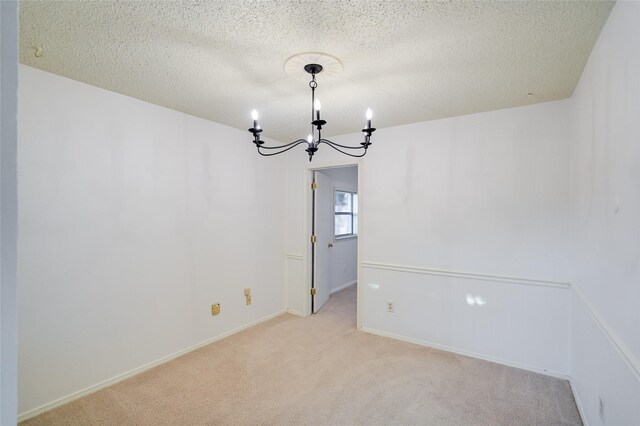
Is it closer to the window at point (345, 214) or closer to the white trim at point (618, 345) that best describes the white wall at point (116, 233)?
the window at point (345, 214)

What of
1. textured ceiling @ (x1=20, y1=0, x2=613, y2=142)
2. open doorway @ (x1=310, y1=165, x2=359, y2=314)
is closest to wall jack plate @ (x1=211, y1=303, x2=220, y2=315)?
open doorway @ (x1=310, y1=165, x2=359, y2=314)

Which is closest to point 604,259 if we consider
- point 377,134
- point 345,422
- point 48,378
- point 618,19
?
point 618,19

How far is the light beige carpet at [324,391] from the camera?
2158mm

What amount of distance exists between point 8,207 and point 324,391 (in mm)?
2539

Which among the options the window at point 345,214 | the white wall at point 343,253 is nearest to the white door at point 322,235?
the white wall at point 343,253

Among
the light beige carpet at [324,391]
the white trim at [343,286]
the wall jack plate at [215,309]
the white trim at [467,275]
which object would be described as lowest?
the light beige carpet at [324,391]

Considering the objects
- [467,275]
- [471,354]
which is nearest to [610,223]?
[467,275]

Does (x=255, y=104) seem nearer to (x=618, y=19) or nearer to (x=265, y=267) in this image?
(x=265, y=267)

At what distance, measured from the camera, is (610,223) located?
1595mm

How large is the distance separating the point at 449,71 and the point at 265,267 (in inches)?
120

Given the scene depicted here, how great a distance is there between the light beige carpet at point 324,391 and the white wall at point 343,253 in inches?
92.2

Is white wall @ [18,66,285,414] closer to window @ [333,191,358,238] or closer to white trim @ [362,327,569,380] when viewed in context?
white trim @ [362,327,569,380]

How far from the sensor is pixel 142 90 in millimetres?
2545

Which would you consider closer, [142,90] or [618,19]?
[618,19]
